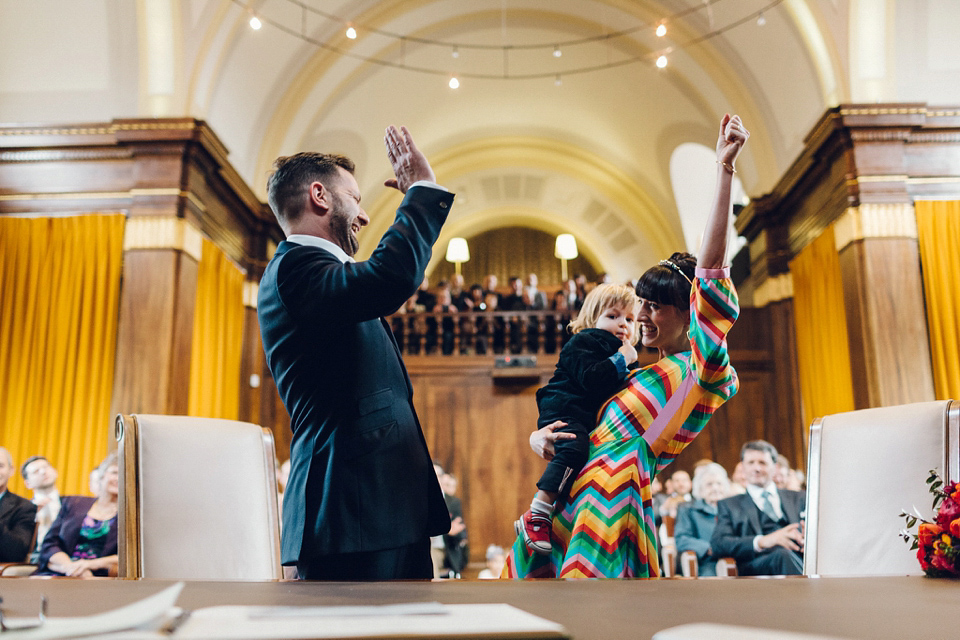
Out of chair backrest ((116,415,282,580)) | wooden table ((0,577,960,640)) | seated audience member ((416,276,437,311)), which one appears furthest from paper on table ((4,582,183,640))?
seated audience member ((416,276,437,311))

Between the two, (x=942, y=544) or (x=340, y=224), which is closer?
(x=942, y=544)

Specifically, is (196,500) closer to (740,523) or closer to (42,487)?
(740,523)

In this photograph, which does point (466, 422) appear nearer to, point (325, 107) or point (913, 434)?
point (325, 107)

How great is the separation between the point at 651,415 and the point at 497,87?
11019 millimetres

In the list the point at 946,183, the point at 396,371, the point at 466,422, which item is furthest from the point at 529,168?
the point at 396,371

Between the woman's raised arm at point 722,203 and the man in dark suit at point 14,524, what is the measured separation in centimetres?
469

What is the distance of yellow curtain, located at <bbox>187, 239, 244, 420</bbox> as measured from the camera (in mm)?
8094

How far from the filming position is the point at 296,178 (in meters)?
1.93

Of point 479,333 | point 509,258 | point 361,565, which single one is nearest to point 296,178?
point 361,565

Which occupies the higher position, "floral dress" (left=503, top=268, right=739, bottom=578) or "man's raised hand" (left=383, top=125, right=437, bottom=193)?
"man's raised hand" (left=383, top=125, right=437, bottom=193)

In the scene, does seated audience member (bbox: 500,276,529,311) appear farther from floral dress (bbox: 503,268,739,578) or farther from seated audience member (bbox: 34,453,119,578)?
floral dress (bbox: 503,268,739,578)

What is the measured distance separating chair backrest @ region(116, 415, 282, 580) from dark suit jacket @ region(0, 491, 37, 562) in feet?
11.6

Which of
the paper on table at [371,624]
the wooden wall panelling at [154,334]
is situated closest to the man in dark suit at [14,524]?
the wooden wall panelling at [154,334]

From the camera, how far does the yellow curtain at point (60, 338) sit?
7336 millimetres
